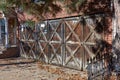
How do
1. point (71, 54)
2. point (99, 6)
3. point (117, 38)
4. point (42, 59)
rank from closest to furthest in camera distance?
point (117, 38) < point (99, 6) < point (71, 54) < point (42, 59)

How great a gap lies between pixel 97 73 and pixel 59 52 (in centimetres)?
600

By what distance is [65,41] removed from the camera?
48.8 ft

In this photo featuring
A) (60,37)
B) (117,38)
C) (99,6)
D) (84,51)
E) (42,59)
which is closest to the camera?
(117,38)

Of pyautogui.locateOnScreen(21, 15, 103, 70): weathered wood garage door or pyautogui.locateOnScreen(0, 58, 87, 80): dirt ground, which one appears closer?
pyautogui.locateOnScreen(0, 58, 87, 80): dirt ground

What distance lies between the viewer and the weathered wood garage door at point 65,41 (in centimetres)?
1308

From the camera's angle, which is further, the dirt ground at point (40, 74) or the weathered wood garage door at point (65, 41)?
the weathered wood garage door at point (65, 41)

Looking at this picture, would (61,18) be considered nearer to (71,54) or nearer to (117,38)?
(71,54)

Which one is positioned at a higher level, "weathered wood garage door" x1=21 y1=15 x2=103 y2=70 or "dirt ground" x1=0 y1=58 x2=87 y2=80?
"weathered wood garage door" x1=21 y1=15 x2=103 y2=70

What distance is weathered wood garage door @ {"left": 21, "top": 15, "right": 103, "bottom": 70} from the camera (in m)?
13.1

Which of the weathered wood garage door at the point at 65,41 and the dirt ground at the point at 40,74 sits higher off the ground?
the weathered wood garage door at the point at 65,41

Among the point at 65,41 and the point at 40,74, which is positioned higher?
the point at 65,41

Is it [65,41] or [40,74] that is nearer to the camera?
[40,74]

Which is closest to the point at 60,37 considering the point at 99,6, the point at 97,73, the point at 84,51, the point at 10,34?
the point at 84,51

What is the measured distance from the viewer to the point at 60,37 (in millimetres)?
15336
